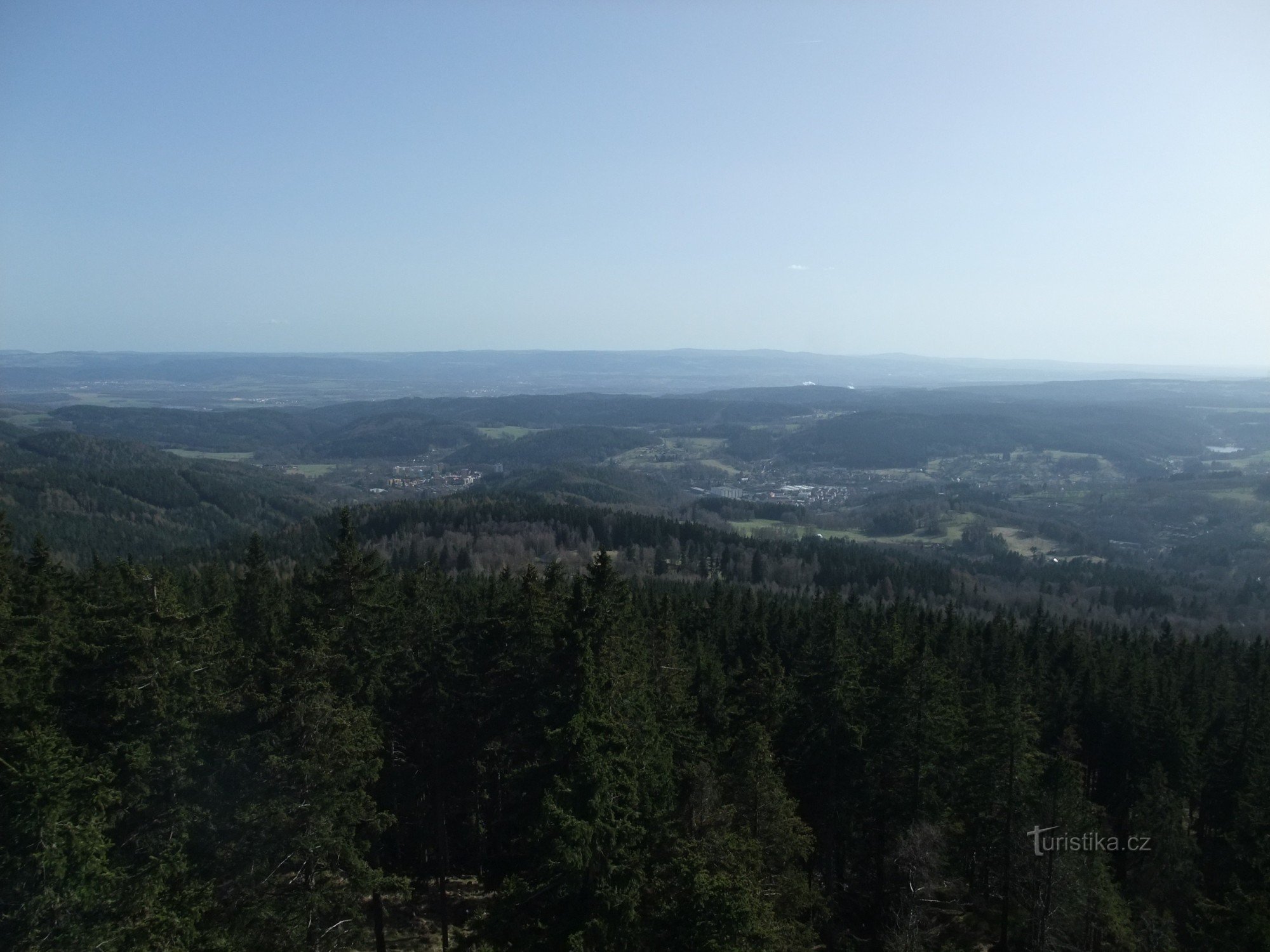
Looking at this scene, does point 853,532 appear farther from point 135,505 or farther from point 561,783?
point 561,783

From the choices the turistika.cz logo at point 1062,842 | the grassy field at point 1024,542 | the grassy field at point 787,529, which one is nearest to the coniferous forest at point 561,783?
the turistika.cz logo at point 1062,842

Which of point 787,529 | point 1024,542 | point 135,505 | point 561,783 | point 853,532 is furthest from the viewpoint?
point 853,532

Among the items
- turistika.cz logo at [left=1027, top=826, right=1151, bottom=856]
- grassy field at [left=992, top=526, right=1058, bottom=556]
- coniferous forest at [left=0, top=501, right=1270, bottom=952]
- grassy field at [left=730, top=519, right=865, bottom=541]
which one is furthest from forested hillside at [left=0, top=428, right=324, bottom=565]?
grassy field at [left=992, top=526, right=1058, bottom=556]

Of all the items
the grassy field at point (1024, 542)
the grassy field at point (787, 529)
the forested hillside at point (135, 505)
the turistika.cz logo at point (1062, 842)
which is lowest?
the grassy field at point (1024, 542)

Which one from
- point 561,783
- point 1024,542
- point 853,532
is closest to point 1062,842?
point 561,783

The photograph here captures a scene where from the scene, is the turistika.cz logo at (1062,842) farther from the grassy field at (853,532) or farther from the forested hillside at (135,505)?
the forested hillside at (135,505)

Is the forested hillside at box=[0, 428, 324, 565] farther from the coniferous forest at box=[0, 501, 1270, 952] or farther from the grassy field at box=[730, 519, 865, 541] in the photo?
the coniferous forest at box=[0, 501, 1270, 952]

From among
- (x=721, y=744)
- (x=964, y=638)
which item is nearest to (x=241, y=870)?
(x=721, y=744)

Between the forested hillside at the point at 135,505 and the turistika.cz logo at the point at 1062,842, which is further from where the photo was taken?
the forested hillside at the point at 135,505

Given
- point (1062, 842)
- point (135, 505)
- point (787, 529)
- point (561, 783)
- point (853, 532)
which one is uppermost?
point (561, 783)
